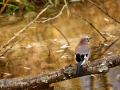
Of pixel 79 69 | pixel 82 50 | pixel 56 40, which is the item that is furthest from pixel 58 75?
pixel 56 40

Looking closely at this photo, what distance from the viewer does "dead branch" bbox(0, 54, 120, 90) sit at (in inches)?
129

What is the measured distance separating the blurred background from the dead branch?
83 centimetres

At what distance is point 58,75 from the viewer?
3324mm

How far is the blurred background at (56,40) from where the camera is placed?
4.45m

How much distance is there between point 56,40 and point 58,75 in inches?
107

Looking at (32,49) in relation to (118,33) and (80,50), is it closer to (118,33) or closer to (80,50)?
(118,33)

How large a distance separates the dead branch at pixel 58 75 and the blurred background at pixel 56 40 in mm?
826

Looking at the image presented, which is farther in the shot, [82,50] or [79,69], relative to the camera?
[82,50]

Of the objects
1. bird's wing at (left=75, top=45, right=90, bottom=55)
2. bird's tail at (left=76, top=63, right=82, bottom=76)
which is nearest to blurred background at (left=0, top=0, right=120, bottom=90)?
bird's wing at (left=75, top=45, right=90, bottom=55)

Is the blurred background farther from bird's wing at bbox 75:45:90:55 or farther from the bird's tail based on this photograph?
the bird's tail

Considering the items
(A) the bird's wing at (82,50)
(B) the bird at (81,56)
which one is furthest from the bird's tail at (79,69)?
(A) the bird's wing at (82,50)

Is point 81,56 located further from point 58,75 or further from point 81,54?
point 58,75

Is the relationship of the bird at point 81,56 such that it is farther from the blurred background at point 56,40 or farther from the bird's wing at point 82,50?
the blurred background at point 56,40

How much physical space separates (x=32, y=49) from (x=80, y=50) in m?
2.32
